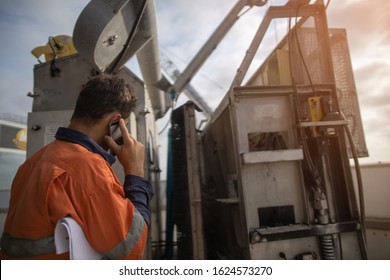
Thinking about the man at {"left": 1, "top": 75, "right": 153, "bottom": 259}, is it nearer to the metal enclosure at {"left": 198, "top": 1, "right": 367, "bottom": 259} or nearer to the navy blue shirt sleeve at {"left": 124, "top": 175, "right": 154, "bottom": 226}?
the navy blue shirt sleeve at {"left": 124, "top": 175, "right": 154, "bottom": 226}

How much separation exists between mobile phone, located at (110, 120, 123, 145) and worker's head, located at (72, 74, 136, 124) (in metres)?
0.04

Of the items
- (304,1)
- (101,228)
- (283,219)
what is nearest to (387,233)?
(283,219)

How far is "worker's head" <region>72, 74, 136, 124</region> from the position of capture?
34.1 inches

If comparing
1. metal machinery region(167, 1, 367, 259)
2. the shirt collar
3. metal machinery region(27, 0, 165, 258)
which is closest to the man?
the shirt collar

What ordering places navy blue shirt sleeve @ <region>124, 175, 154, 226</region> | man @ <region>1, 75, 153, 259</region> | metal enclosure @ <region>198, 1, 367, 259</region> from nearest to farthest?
man @ <region>1, 75, 153, 259</region> → navy blue shirt sleeve @ <region>124, 175, 154, 226</region> → metal enclosure @ <region>198, 1, 367, 259</region>

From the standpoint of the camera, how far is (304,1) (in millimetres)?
1772

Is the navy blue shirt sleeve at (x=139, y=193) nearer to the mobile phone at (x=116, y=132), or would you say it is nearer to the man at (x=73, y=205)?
the man at (x=73, y=205)

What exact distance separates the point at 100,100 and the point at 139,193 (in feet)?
1.17

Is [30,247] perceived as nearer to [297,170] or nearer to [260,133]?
[297,170]

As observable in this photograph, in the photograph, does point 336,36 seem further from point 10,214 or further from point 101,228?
point 10,214

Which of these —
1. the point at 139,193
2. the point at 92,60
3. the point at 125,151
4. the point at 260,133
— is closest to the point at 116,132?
the point at 125,151

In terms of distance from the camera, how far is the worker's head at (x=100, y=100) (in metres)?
0.87

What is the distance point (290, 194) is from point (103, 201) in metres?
1.18

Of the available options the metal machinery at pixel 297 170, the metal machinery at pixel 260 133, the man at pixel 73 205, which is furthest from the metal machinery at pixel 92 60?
the man at pixel 73 205
